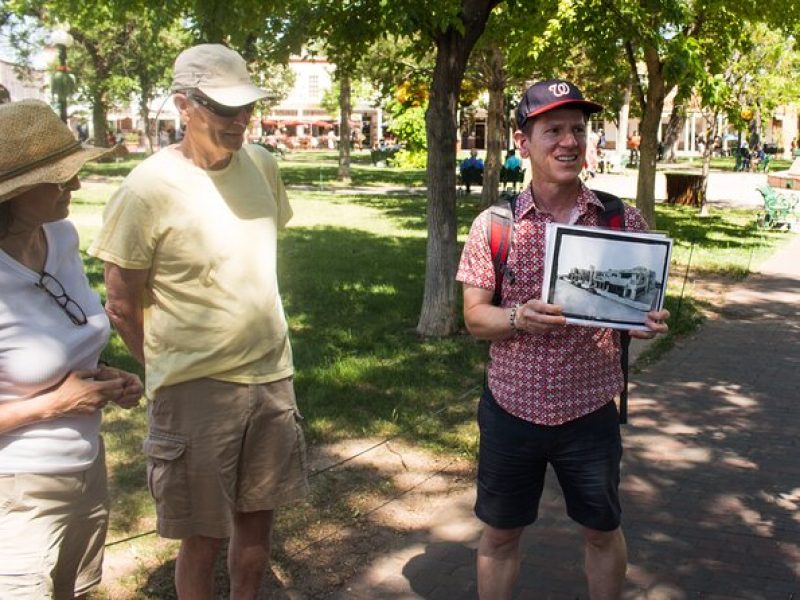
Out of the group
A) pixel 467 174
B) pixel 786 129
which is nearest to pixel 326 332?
pixel 467 174

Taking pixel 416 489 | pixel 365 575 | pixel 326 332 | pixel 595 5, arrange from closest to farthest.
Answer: pixel 365 575 → pixel 416 489 → pixel 326 332 → pixel 595 5

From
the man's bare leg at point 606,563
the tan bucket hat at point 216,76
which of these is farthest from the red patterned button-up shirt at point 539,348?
the tan bucket hat at point 216,76

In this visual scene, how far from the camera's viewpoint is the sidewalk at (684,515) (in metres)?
4.05

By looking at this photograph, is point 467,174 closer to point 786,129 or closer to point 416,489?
point 416,489

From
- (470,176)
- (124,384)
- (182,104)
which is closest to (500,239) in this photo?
(182,104)

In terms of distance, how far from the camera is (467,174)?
85.9 feet

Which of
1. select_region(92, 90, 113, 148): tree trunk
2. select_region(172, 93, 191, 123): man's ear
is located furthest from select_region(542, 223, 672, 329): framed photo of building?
select_region(92, 90, 113, 148): tree trunk

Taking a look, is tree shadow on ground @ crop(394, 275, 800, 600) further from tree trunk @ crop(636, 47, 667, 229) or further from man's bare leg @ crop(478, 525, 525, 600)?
tree trunk @ crop(636, 47, 667, 229)

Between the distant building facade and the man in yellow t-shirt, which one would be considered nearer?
the man in yellow t-shirt

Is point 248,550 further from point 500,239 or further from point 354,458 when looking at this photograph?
point 354,458

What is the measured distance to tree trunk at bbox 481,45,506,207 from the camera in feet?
68.3

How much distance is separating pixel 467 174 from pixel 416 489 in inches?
851

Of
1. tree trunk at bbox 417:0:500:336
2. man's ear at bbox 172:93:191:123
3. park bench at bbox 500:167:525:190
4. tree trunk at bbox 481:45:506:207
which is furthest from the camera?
park bench at bbox 500:167:525:190

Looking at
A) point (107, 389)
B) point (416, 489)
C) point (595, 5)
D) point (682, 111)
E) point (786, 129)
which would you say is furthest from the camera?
point (786, 129)
